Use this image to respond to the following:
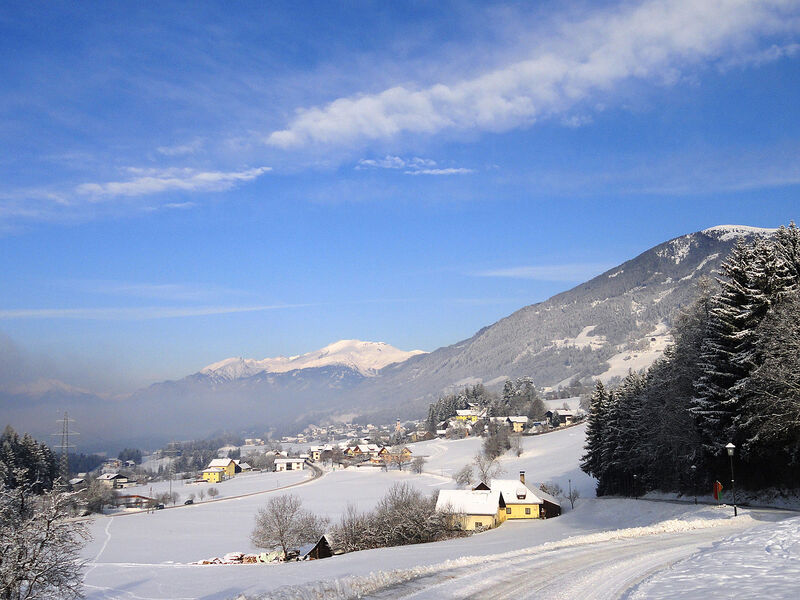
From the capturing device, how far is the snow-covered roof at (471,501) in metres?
61.6

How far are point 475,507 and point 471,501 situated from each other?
0.97 meters

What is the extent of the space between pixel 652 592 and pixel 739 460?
3059 cm

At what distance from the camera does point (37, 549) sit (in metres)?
19.6

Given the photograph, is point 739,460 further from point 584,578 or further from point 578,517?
point 584,578

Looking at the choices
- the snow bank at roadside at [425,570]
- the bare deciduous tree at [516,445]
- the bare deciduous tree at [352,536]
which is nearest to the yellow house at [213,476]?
the bare deciduous tree at [516,445]

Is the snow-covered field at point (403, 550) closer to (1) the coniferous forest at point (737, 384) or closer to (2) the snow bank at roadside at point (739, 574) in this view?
(2) the snow bank at roadside at point (739, 574)

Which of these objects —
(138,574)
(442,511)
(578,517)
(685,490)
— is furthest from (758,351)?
(138,574)

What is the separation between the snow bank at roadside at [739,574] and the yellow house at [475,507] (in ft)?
146

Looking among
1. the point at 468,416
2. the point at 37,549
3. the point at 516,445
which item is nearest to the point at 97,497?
the point at 516,445

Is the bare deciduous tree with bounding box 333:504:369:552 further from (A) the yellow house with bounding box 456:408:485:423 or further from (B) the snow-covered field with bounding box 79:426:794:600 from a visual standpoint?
(A) the yellow house with bounding box 456:408:485:423

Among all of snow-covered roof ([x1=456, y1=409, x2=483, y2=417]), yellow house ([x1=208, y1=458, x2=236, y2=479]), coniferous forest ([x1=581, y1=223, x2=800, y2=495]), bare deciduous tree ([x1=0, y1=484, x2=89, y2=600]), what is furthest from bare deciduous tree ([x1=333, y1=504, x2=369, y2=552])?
snow-covered roof ([x1=456, y1=409, x2=483, y2=417])

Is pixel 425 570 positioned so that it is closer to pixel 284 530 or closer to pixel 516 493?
pixel 284 530

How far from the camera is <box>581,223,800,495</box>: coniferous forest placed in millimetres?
30406

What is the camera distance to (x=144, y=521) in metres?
89.3
